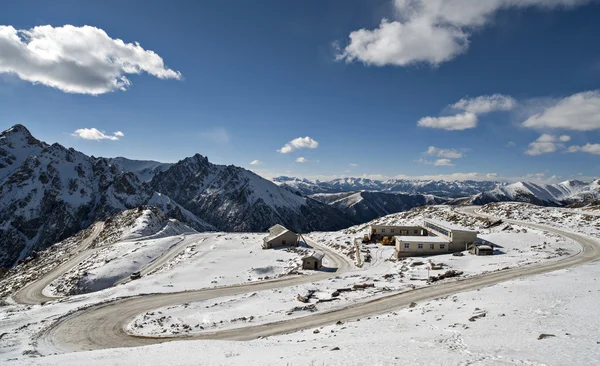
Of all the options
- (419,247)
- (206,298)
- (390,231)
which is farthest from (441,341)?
(390,231)

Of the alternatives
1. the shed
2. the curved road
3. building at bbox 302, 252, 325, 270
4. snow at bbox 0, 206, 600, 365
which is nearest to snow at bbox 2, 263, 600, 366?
snow at bbox 0, 206, 600, 365

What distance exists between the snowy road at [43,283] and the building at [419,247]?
65254 mm

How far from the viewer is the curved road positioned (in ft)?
93.3

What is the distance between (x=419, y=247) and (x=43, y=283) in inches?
3112

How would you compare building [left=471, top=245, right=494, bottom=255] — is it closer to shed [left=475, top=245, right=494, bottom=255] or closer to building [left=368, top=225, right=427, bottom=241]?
shed [left=475, top=245, right=494, bottom=255]

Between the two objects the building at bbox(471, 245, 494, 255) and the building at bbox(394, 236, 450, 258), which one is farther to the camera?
the building at bbox(394, 236, 450, 258)

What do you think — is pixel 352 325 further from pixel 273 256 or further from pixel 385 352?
pixel 273 256

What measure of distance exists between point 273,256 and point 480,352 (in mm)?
54138

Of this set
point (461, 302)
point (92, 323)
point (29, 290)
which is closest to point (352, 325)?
point (461, 302)

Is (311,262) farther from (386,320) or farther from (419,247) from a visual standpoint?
(386,320)

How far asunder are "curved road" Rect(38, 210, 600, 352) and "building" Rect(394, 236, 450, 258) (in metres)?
17.6

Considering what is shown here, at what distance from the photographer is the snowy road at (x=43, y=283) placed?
57.8m

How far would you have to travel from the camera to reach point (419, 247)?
5834 centimetres

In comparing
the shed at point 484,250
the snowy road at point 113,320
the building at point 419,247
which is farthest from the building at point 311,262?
the shed at point 484,250
